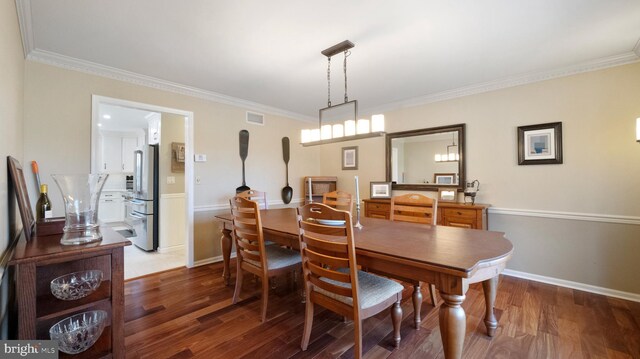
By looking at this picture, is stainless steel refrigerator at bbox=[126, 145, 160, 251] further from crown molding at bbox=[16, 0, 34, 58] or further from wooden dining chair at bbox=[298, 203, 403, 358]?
wooden dining chair at bbox=[298, 203, 403, 358]

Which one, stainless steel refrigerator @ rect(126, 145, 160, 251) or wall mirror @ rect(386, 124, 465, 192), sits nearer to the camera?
wall mirror @ rect(386, 124, 465, 192)

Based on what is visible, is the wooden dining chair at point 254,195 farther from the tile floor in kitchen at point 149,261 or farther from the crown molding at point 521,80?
the crown molding at point 521,80

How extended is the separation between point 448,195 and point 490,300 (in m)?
1.80

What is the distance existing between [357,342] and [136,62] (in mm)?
3128

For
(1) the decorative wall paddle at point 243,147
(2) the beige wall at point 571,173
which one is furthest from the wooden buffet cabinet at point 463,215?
(1) the decorative wall paddle at point 243,147

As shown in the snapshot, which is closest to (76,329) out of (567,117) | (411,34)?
(411,34)

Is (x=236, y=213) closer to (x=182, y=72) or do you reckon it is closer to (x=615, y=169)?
(x=182, y=72)

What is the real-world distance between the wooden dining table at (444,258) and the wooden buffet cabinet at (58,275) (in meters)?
1.03

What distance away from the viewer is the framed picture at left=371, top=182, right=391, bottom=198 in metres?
3.93

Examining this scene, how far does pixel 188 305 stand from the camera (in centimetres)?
238

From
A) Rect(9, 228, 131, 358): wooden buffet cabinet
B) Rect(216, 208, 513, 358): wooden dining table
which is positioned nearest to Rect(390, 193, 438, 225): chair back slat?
Rect(216, 208, 513, 358): wooden dining table

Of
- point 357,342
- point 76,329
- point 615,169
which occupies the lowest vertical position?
point 357,342

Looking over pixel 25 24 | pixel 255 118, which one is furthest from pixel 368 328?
pixel 25 24

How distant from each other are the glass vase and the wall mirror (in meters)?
3.50
